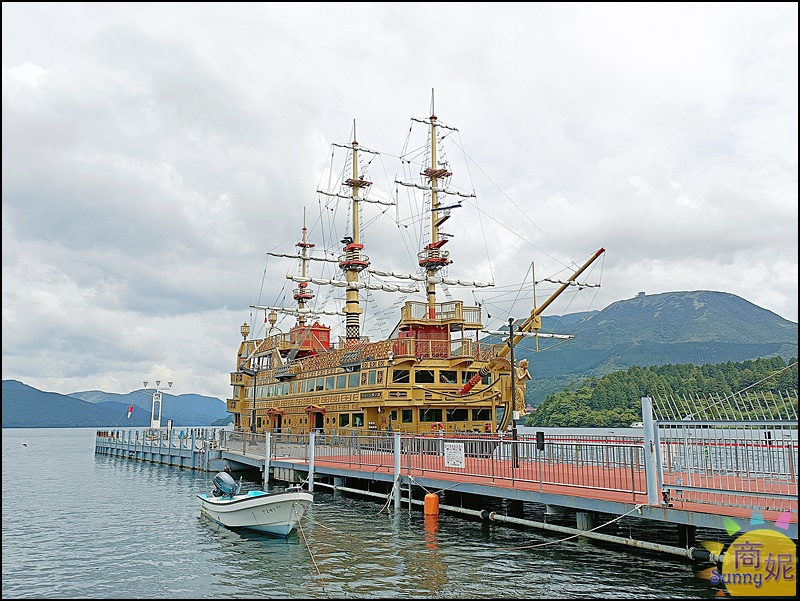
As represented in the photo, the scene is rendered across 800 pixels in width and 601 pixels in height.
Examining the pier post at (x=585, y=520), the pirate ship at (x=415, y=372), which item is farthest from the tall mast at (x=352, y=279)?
the pier post at (x=585, y=520)

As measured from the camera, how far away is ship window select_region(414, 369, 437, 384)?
113 ft

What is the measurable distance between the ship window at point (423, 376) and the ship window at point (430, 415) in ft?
5.08

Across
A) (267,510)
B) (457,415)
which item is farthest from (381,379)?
(267,510)

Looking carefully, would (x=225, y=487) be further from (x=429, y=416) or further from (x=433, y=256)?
(x=433, y=256)

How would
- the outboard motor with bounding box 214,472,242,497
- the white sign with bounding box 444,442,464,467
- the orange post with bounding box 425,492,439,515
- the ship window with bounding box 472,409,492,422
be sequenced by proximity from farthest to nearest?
the ship window with bounding box 472,409,492,422
the outboard motor with bounding box 214,472,242,497
the white sign with bounding box 444,442,464,467
the orange post with bounding box 425,492,439,515

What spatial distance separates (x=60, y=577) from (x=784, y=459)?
53.2 feet

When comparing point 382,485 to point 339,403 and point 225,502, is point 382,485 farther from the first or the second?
point 339,403

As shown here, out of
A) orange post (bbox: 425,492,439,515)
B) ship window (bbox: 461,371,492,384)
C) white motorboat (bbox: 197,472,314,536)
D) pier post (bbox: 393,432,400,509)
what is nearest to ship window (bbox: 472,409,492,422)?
ship window (bbox: 461,371,492,384)

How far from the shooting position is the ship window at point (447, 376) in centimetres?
3494

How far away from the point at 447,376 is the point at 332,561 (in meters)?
19.4

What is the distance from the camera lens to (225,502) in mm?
20547

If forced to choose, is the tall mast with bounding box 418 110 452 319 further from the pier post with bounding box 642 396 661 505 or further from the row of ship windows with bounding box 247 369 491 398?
the pier post with bounding box 642 396 661 505

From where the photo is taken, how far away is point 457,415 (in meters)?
35.9

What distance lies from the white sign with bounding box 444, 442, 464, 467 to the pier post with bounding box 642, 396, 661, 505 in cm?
762
